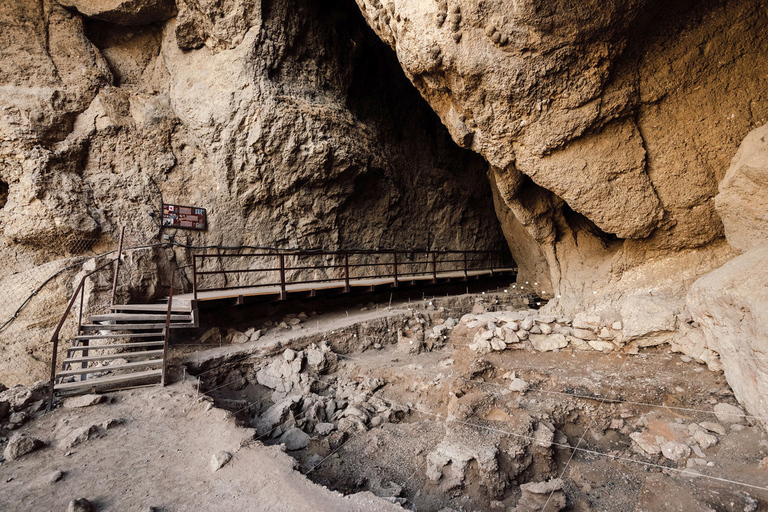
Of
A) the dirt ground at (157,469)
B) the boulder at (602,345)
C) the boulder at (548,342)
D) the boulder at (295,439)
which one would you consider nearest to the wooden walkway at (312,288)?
the dirt ground at (157,469)

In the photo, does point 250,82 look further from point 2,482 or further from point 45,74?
point 2,482

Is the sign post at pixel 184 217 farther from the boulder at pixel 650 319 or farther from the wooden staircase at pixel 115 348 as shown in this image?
the boulder at pixel 650 319

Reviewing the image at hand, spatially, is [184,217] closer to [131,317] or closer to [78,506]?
[131,317]

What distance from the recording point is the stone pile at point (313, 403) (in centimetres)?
461

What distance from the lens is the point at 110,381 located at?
177 inches

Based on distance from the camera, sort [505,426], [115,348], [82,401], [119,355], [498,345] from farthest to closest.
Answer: [115,348]
[498,345]
[119,355]
[82,401]
[505,426]

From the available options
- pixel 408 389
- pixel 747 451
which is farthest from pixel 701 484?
pixel 408 389

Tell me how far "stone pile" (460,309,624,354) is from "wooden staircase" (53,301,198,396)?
4.97 m

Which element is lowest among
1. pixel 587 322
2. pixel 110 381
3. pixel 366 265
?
pixel 110 381

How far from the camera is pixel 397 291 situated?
36.2 feet

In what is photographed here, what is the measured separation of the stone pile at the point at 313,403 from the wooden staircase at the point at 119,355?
5.43ft

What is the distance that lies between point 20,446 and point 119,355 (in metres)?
1.49

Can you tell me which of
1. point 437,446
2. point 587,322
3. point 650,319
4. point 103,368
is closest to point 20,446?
point 103,368

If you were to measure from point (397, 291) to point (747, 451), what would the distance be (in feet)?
28.2
